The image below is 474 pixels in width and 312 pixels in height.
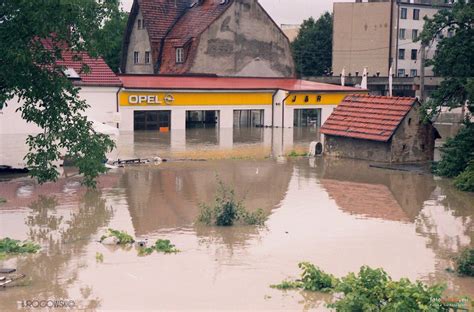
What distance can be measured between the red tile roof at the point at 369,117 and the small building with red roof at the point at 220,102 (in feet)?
44.1

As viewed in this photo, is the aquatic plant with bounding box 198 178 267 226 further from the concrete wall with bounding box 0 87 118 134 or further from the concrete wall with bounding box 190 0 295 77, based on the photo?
the concrete wall with bounding box 190 0 295 77

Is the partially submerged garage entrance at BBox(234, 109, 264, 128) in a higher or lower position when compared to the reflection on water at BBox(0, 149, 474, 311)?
higher

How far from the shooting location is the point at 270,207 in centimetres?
2366

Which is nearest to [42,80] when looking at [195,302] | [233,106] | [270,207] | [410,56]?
[195,302]

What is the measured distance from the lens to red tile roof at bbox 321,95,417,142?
34562 mm

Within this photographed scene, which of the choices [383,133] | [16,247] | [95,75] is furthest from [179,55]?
[16,247]

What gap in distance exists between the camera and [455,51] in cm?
2997

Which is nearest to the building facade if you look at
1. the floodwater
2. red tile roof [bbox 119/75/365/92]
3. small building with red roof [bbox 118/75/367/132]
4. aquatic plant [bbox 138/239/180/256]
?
small building with red roof [bbox 118/75/367/132]

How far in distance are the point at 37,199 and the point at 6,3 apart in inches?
336

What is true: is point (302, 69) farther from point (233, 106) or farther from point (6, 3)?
point (6, 3)

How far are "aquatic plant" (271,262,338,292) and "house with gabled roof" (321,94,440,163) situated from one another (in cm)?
1977

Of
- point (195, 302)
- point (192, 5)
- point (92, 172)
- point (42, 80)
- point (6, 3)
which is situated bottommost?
point (195, 302)

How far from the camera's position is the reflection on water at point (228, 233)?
48.0 feet

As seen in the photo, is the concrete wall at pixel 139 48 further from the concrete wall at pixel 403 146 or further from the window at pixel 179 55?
the concrete wall at pixel 403 146
